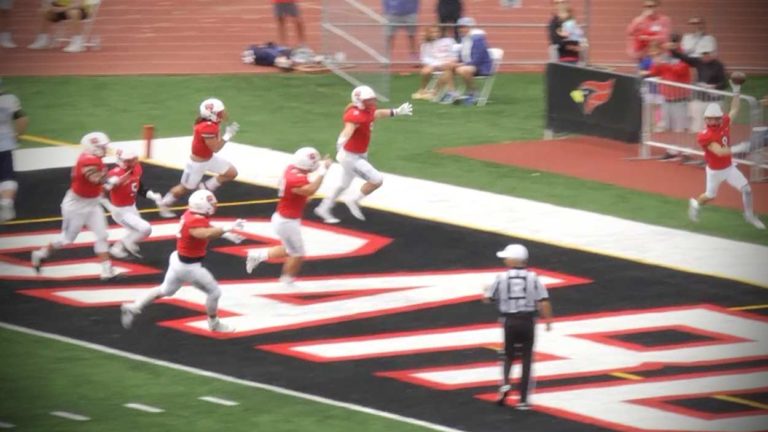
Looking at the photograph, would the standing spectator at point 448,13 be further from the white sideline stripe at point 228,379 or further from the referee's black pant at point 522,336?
the referee's black pant at point 522,336

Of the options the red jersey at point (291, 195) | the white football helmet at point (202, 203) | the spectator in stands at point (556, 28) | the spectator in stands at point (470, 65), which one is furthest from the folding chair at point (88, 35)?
the white football helmet at point (202, 203)

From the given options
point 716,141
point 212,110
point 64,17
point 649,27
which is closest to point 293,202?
point 212,110

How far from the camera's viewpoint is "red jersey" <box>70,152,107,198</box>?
20000 millimetres

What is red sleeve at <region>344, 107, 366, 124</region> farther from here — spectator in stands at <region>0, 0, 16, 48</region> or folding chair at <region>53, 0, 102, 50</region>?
spectator in stands at <region>0, 0, 16, 48</region>

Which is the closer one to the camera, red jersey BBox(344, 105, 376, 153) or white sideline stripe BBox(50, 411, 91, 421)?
white sideline stripe BBox(50, 411, 91, 421)

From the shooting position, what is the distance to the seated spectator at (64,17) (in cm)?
3472

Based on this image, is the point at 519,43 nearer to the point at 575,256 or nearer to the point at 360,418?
the point at 575,256

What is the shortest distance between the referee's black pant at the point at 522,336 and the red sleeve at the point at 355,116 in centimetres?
752

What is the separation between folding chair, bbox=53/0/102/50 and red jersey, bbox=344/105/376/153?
44.6 ft

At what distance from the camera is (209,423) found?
15562 millimetres

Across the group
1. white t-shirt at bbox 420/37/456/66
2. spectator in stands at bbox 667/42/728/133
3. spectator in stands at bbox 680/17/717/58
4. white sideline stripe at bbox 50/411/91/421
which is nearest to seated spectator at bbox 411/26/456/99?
white t-shirt at bbox 420/37/456/66

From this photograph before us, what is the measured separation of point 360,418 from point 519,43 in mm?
21594

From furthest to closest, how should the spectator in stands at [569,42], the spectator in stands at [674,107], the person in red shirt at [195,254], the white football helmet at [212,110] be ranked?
the spectator in stands at [569,42] → the spectator in stands at [674,107] → the white football helmet at [212,110] → the person in red shirt at [195,254]

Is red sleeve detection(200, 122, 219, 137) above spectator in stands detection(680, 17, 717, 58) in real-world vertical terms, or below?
below
